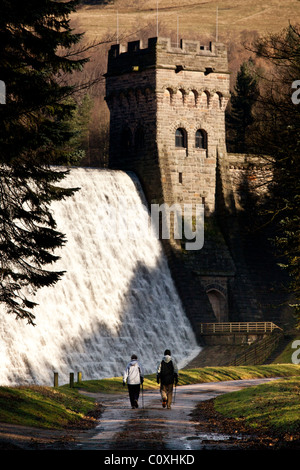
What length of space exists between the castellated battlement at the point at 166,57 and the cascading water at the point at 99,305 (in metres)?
7.50

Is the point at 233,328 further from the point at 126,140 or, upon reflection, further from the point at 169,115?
the point at 126,140

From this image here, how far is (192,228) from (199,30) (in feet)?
371

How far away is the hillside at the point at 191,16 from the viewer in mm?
167250

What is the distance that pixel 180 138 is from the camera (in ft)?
213

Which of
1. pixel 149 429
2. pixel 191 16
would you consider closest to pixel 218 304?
pixel 149 429

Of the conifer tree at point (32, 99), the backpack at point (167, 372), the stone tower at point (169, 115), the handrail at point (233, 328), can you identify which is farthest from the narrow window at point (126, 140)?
the conifer tree at point (32, 99)

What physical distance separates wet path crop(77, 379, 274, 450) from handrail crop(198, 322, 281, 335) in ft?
68.1

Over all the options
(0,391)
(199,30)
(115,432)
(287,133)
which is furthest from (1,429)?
(199,30)

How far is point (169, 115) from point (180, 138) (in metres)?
1.81

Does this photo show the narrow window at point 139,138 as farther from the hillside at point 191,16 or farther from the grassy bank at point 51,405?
the hillside at point 191,16

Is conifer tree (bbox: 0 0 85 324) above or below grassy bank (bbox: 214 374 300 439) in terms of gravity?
above

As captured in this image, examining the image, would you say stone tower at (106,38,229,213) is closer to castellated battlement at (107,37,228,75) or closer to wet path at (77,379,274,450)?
castellated battlement at (107,37,228,75)

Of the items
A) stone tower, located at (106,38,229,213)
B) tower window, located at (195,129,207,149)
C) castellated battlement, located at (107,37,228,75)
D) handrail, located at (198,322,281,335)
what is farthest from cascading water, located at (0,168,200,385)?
castellated battlement, located at (107,37,228,75)

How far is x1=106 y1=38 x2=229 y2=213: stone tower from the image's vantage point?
63625mm
